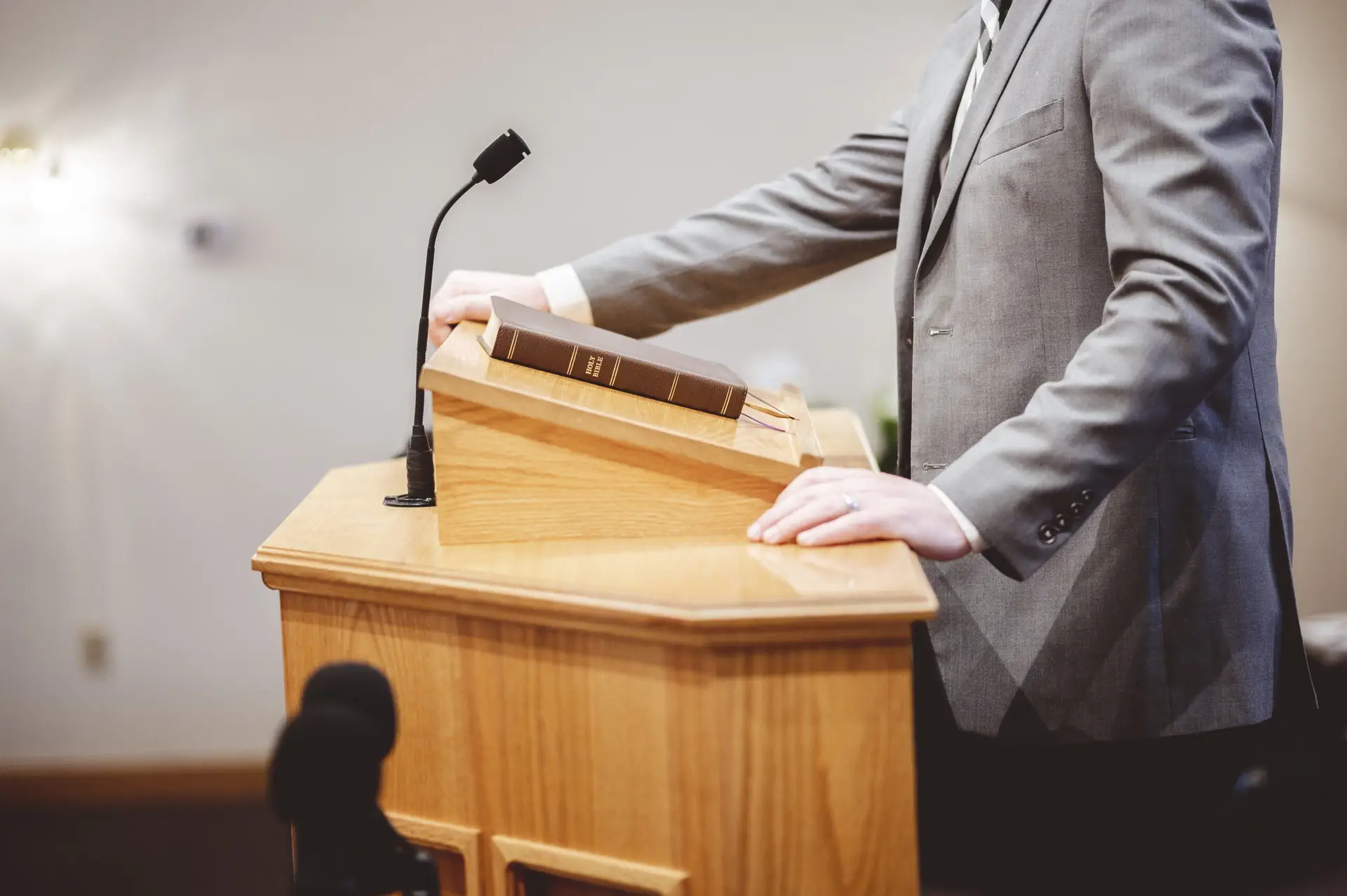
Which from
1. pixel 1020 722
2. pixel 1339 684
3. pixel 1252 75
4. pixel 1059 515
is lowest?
pixel 1339 684

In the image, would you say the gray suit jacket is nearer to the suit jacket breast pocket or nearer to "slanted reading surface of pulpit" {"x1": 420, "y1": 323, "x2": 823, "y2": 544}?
the suit jacket breast pocket

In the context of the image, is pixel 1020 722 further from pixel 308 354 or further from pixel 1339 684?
pixel 308 354

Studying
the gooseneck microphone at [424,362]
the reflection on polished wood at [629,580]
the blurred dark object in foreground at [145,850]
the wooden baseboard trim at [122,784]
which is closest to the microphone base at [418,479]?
the gooseneck microphone at [424,362]

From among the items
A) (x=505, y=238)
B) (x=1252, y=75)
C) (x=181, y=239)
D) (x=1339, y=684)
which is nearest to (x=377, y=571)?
(x=1252, y=75)

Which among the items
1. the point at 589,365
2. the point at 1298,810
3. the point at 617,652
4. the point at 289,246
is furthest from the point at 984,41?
the point at 289,246

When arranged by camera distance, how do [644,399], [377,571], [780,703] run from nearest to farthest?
[780,703] → [377,571] → [644,399]

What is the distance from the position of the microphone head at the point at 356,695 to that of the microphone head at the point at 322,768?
2 cm

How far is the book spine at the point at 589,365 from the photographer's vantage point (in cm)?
99

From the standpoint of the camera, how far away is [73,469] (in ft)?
9.83

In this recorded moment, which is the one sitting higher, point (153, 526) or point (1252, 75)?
point (1252, 75)

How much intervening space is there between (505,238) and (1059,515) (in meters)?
2.29

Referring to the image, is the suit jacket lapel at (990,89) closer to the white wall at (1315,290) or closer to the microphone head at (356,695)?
the microphone head at (356,695)


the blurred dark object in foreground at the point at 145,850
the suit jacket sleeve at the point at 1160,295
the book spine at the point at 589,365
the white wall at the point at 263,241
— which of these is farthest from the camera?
the white wall at the point at 263,241

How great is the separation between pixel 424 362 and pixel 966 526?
598mm
